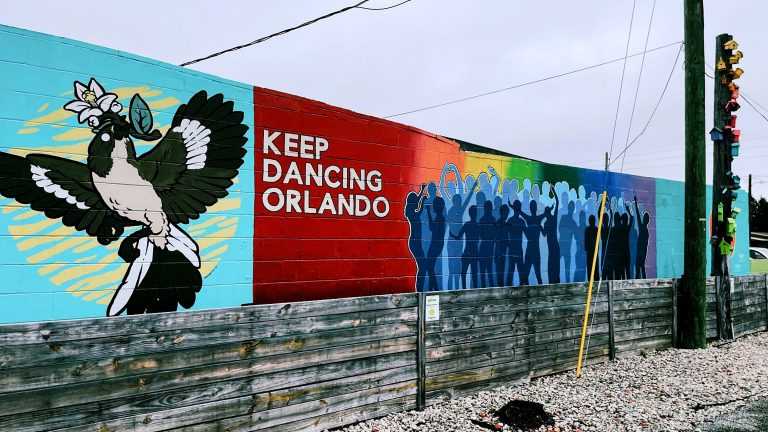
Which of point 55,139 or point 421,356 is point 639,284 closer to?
point 421,356

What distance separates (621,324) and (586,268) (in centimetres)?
160

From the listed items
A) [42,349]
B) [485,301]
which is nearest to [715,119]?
[485,301]

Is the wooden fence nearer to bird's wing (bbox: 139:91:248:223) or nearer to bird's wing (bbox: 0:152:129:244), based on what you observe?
bird's wing (bbox: 0:152:129:244)

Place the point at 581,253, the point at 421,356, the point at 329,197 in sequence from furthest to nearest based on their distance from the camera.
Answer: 1. the point at 581,253
2. the point at 329,197
3. the point at 421,356

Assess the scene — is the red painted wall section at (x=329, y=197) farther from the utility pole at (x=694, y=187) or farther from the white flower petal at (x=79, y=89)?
the utility pole at (x=694, y=187)

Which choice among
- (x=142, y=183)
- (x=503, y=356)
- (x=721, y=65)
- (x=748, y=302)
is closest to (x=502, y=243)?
(x=503, y=356)

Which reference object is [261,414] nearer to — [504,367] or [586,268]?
[504,367]

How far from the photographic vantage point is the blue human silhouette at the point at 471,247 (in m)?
8.27

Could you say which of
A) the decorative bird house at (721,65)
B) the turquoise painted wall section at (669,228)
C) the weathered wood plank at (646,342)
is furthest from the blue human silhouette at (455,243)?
the decorative bird house at (721,65)

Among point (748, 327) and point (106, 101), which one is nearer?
point (106, 101)

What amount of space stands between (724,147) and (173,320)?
11200 millimetres

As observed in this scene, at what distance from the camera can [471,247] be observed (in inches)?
331

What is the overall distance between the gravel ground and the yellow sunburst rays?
257cm

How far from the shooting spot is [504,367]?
7141 mm
